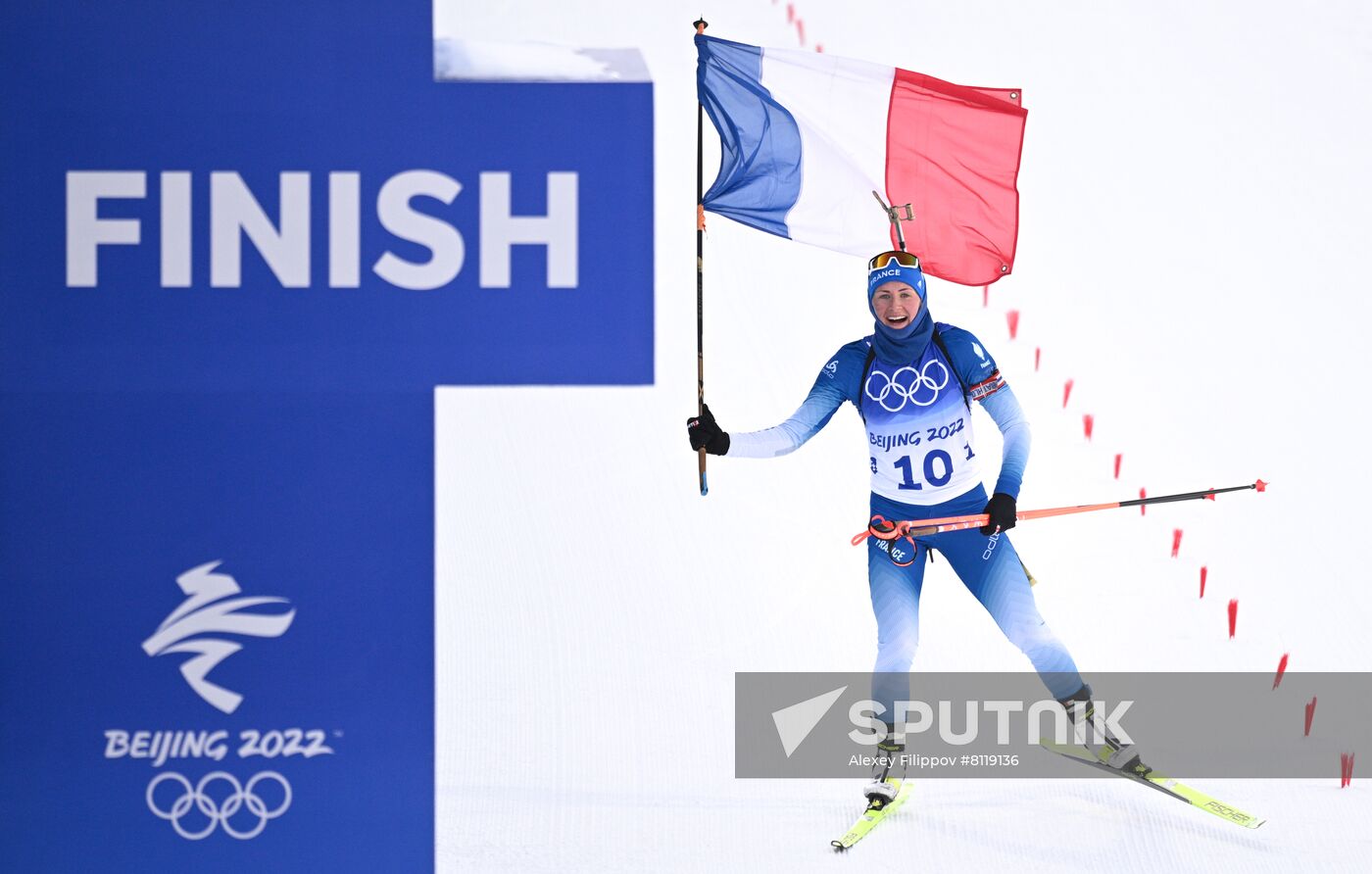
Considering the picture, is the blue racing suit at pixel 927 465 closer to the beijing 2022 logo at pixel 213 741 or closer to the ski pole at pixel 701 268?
the ski pole at pixel 701 268

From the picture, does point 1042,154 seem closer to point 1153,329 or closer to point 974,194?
Result: point 974,194

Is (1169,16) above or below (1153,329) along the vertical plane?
above

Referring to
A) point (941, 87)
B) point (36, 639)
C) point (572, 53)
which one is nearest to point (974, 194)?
point (941, 87)

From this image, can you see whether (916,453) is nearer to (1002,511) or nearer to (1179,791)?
(1002,511)

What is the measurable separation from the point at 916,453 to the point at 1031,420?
0.37 m

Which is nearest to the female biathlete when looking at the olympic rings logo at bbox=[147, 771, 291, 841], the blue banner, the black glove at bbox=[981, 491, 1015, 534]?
the black glove at bbox=[981, 491, 1015, 534]

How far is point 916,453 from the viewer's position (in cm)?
290

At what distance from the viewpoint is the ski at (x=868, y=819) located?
2.97m

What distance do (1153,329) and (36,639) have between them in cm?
284

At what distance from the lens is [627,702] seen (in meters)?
3.13

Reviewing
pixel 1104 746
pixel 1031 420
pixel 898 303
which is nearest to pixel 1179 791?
pixel 1104 746

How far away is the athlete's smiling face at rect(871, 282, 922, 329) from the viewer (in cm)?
285

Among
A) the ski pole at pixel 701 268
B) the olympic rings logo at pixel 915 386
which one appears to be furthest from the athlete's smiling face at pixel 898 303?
the ski pole at pixel 701 268

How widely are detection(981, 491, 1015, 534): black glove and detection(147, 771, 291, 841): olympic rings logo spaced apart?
1850 mm
